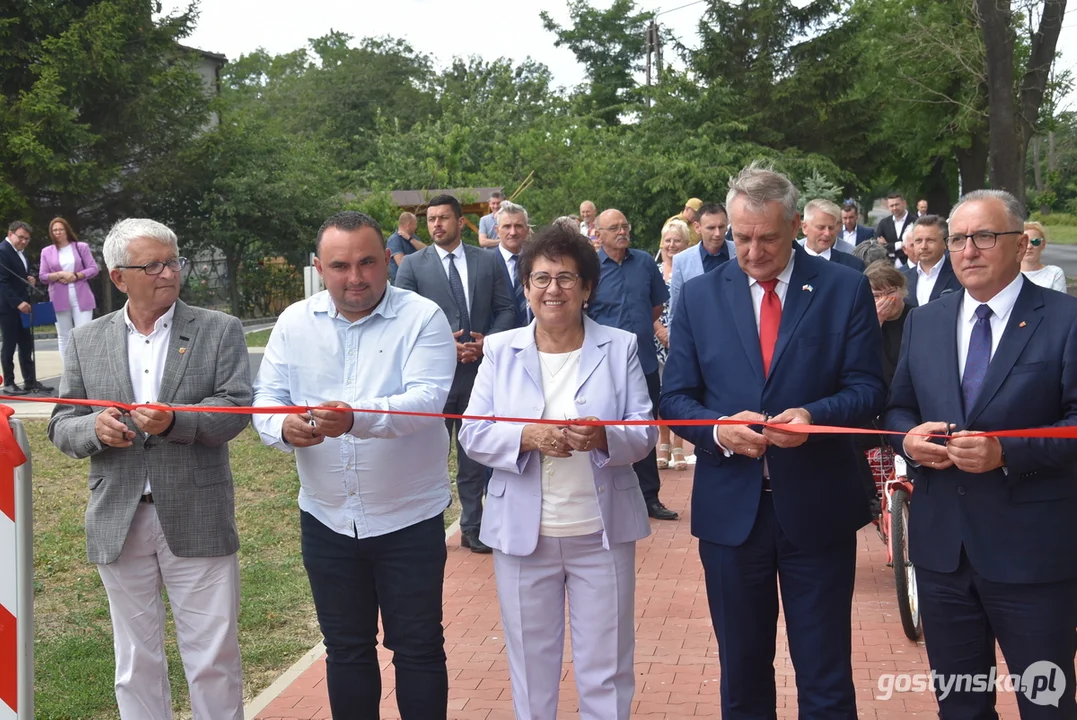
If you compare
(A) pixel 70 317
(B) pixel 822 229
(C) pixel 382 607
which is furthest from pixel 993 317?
(A) pixel 70 317

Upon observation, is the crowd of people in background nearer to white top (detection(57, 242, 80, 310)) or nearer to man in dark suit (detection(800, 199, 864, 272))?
man in dark suit (detection(800, 199, 864, 272))

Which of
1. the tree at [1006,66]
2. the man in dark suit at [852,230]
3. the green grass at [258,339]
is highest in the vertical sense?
the tree at [1006,66]

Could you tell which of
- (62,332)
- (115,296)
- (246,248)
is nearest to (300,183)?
(246,248)

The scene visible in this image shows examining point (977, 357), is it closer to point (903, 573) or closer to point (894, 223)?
point (903, 573)

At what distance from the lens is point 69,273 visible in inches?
542

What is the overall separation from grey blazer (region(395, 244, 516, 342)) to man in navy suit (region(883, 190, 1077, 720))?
176 inches

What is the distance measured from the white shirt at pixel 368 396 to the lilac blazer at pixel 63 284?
1066cm

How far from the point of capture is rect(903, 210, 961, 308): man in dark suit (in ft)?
24.5

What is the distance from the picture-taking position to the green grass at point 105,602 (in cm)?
546

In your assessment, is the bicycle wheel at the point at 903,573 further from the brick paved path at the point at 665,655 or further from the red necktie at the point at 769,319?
the red necktie at the point at 769,319

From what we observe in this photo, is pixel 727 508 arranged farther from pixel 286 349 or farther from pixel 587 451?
pixel 286 349

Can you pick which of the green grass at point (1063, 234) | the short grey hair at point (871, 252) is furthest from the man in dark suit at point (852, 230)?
the green grass at point (1063, 234)

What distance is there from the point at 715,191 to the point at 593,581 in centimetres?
2578

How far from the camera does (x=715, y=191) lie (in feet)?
95.3
